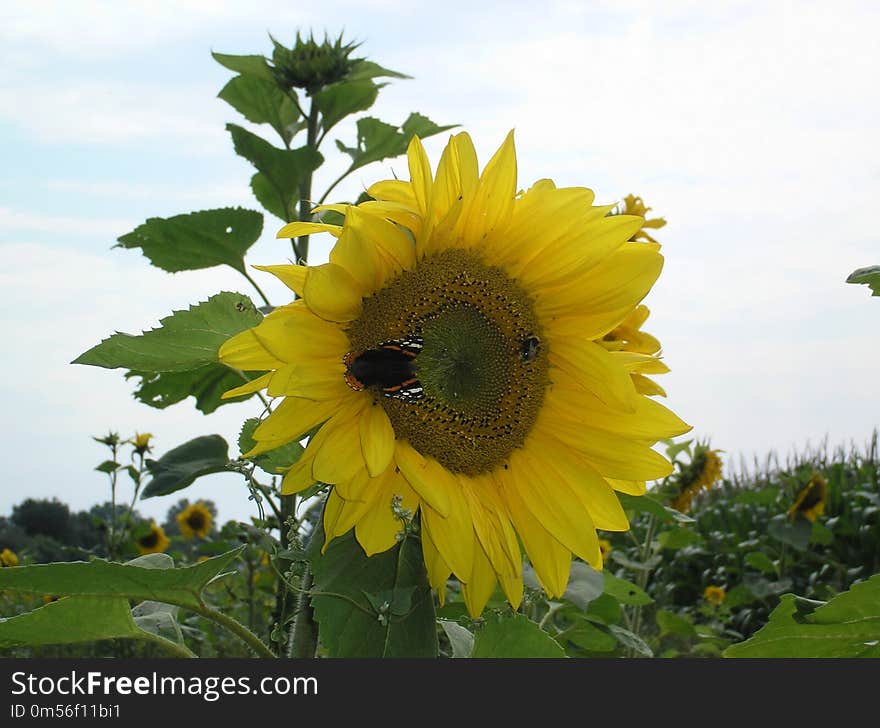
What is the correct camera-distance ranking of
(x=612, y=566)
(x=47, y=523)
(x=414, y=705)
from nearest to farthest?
(x=414, y=705)
(x=612, y=566)
(x=47, y=523)

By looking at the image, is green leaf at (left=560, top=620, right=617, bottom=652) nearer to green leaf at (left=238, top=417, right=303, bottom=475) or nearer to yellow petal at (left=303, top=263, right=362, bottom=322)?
green leaf at (left=238, top=417, right=303, bottom=475)

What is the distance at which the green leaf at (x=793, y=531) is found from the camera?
17.1 ft

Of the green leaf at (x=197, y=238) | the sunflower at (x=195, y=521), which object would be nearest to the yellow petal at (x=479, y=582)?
the green leaf at (x=197, y=238)

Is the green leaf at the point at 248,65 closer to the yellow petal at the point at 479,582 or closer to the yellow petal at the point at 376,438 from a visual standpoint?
the yellow petal at the point at 376,438

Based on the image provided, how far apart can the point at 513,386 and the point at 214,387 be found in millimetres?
772

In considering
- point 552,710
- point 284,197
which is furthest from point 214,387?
point 552,710

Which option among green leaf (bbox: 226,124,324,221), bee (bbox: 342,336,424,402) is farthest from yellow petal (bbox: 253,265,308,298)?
green leaf (bbox: 226,124,324,221)

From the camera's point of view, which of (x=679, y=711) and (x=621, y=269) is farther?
(x=621, y=269)

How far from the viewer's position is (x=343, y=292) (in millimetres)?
1083

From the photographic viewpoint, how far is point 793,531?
5305 millimetres

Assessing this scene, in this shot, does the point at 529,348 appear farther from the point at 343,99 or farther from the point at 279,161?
the point at 343,99

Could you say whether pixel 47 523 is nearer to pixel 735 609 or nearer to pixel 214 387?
pixel 735 609

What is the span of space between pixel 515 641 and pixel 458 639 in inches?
8.2

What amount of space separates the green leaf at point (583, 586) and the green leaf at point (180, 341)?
3.06 feet
